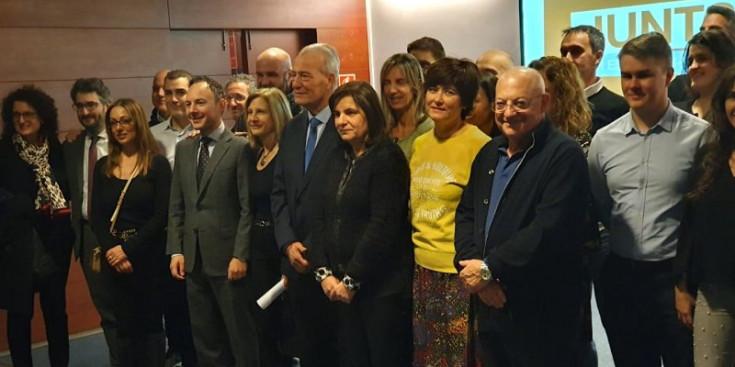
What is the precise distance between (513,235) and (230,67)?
12.7 ft

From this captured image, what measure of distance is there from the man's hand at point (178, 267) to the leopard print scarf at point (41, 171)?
2.74 feet

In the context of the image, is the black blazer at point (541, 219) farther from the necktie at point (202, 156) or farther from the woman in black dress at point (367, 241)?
the necktie at point (202, 156)

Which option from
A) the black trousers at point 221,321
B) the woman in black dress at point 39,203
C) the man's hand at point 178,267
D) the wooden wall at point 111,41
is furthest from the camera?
the wooden wall at point 111,41

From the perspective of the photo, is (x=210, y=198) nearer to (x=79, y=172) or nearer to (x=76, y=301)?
(x=79, y=172)

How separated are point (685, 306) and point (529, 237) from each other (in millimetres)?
561

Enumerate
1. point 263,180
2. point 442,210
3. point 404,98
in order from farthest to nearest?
1. point 263,180
2. point 404,98
3. point 442,210

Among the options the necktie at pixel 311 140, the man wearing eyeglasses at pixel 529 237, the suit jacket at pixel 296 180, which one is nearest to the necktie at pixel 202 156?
the suit jacket at pixel 296 180

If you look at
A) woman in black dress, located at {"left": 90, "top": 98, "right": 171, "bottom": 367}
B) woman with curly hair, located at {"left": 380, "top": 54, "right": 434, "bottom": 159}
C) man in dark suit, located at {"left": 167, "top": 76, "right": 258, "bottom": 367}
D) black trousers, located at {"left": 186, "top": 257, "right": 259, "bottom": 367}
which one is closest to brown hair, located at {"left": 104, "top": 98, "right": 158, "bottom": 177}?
woman in black dress, located at {"left": 90, "top": 98, "right": 171, "bottom": 367}

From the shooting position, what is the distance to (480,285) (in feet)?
7.95

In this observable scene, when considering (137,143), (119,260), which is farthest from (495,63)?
(119,260)

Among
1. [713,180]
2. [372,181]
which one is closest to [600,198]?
[713,180]

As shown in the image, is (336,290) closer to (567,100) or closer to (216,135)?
(216,135)

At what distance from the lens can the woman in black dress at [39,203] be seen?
3.79 m

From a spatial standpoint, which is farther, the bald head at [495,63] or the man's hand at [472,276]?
the bald head at [495,63]
